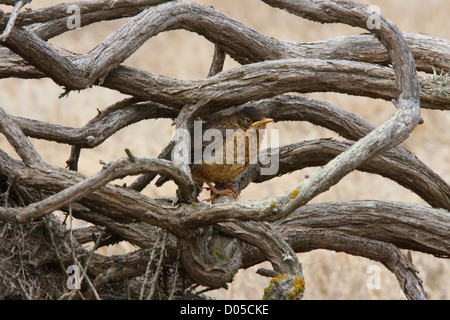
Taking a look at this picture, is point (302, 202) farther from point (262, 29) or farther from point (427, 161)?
point (262, 29)

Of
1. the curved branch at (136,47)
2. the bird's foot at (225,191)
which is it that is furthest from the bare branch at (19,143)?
the bird's foot at (225,191)

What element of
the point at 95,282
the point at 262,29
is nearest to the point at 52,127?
the point at 95,282

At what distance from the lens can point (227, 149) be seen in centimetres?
434

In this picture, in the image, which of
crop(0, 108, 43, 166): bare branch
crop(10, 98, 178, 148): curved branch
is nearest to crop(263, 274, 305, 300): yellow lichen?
crop(0, 108, 43, 166): bare branch

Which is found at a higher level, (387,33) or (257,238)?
(387,33)

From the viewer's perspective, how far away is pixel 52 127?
13.3 ft

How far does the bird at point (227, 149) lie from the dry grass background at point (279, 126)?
2.21 m

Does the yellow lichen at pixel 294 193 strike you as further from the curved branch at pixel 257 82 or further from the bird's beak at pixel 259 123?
the bird's beak at pixel 259 123

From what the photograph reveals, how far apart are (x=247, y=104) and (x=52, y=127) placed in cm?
124

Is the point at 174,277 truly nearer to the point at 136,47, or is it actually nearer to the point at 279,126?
the point at 136,47

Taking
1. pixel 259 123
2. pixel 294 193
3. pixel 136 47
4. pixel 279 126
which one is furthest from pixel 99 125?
pixel 279 126

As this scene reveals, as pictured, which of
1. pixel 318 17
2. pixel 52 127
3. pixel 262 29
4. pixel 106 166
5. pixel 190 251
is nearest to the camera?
pixel 106 166

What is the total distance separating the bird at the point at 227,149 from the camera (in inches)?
169

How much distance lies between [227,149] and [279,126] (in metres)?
5.16
